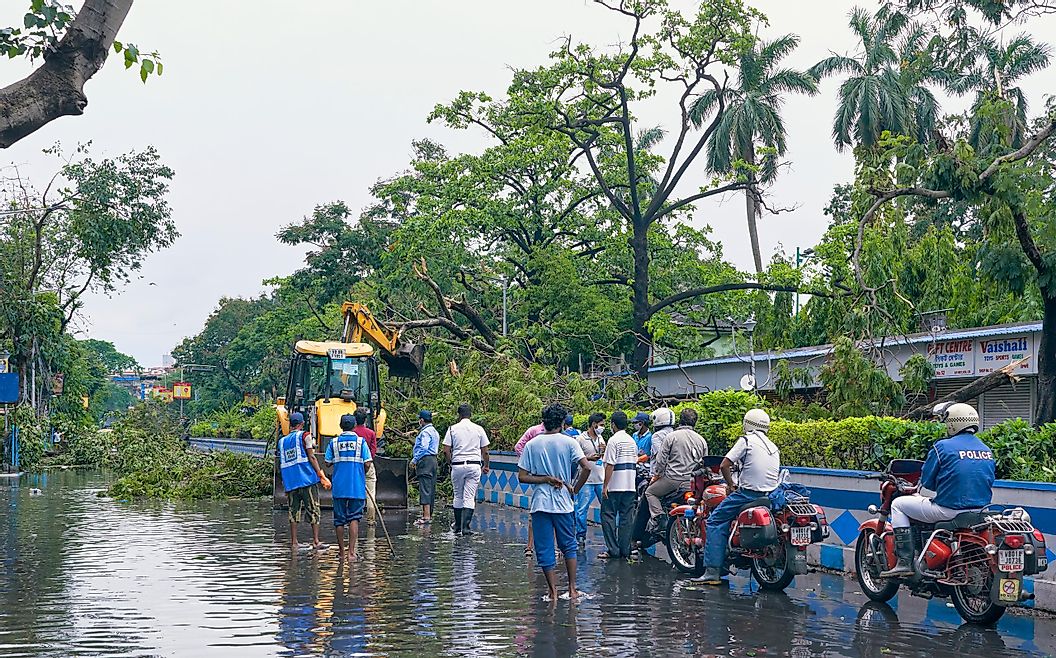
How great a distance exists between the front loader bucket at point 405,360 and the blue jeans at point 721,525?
13.7 m

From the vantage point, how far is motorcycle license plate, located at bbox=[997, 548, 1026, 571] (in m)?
9.39

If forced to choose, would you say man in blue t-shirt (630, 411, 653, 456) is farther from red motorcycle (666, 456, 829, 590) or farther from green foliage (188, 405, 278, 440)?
green foliage (188, 405, 278, 440)

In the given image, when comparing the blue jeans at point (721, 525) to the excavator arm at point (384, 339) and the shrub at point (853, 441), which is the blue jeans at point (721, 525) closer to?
the shrub at point (853, 441)

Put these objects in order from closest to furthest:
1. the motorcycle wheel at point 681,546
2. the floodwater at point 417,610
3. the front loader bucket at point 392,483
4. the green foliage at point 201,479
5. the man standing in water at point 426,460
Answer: the floodwater at point 417,610 < the motorcycle wheel at point 681,546 < the man standing in water at point 426,460 < the front loader bucket at point 392,483 < the green foliage at point 201,479

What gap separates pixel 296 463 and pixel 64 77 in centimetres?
850

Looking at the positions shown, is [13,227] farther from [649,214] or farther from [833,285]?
[833,285]

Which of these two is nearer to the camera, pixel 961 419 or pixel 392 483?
pixel 961 419

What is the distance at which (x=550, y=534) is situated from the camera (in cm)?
1124

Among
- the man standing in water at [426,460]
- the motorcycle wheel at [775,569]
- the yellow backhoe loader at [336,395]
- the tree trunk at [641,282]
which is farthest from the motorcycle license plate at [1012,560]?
the tree trunk at [641,282]

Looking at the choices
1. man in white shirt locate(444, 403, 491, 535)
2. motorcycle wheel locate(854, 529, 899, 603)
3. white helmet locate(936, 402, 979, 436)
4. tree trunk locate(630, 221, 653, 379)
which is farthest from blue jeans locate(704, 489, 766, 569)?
tree trunk locate(630, 221, 653, 379)

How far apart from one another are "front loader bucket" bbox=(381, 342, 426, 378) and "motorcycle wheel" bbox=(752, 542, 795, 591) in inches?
555

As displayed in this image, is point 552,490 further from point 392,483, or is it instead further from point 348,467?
point 392,483

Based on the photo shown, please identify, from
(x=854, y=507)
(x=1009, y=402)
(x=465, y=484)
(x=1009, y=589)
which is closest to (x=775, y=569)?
(x=854, y=507)

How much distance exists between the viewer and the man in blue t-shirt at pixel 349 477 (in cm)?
1480
